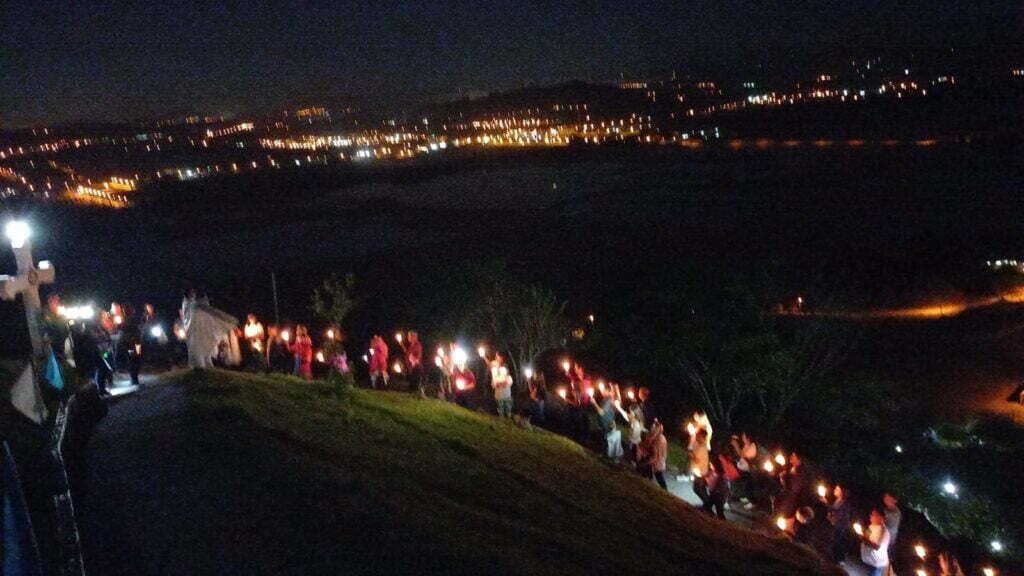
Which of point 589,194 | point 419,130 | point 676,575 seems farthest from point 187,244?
point 419,130

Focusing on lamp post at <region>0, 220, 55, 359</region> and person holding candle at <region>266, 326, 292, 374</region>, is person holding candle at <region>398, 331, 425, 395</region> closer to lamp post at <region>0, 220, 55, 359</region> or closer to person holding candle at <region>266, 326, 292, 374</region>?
person holding candle at <region>266, 326, 292, 374</region>

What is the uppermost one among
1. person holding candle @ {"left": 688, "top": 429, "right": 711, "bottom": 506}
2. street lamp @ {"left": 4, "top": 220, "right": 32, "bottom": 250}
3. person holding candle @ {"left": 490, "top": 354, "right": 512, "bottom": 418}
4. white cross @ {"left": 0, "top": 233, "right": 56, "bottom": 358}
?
street lamp @ {"left": 4, "top": 220, "right": 32, "bottom": 250}

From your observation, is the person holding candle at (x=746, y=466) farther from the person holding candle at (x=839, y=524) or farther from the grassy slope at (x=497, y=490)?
the person holding candle at (x=839, y=524)

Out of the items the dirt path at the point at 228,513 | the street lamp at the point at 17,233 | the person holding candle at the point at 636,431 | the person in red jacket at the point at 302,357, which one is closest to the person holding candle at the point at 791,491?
the person holding candle at the point at 636,431

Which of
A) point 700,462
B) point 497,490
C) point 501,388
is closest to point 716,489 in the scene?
point 700,462

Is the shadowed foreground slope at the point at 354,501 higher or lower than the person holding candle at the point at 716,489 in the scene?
higher

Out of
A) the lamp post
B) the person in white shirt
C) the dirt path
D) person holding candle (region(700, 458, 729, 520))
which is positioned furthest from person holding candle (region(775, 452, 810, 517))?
the lamp post
